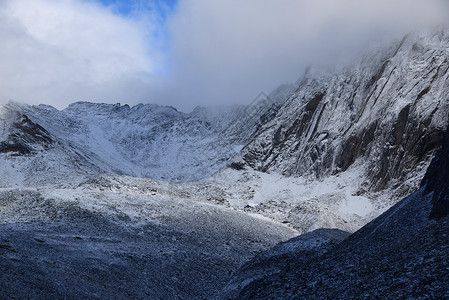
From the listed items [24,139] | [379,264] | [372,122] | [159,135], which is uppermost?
[159,135]

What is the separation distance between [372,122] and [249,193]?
2223 centimetres

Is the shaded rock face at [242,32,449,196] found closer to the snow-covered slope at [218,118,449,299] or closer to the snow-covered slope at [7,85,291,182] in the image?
the snow-covered slope at [7,85,291,182]

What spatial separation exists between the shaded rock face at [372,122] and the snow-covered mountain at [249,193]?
0.75 feet

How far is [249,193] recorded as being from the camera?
2844 inches

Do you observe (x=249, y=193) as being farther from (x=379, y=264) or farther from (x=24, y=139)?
(x=379, y=264)

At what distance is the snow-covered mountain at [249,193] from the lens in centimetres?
2298

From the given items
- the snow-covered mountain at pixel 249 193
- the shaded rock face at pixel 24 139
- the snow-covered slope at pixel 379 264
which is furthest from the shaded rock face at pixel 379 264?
the shaded rock face at pixel 24 139

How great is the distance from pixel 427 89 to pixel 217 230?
38.9m

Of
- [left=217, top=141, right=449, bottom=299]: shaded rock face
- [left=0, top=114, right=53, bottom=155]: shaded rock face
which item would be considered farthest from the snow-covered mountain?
[left=0, top=114, right=53, bottom=155]: shaded rock face

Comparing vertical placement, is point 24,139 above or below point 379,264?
above

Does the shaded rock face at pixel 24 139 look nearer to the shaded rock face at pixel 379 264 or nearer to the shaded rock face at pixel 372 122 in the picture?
the shaded rock face at pixel 372 122

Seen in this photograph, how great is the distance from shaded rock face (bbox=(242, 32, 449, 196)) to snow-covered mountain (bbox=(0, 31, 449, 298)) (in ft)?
0.75

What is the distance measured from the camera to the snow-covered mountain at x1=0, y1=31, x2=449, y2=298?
75.4 feet

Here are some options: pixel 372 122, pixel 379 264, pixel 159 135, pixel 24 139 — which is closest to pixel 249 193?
pixel 372 122
